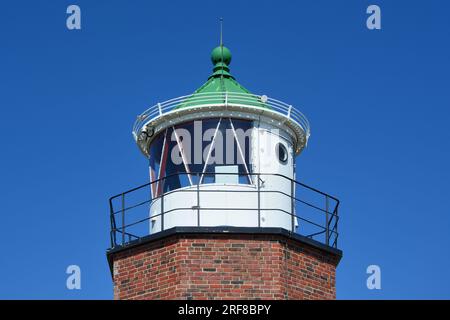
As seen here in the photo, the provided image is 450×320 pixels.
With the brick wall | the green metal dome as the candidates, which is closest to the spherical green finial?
the green metal dome

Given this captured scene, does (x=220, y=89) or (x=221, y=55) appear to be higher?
(x=221, y=55)

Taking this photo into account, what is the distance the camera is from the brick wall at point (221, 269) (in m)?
27.5

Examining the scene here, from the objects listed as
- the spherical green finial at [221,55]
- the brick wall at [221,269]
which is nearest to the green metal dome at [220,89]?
the spherical green finial at [221,55]

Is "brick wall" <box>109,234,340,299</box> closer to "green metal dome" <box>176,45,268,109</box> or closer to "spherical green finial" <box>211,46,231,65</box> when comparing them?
"green metal dome" <box>176,45,268,109</box>

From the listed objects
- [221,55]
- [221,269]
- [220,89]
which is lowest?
[221,269]

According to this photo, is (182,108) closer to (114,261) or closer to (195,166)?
(195,166)

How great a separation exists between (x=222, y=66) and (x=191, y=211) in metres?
3.73

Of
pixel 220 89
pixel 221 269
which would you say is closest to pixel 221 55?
pixel 220 89

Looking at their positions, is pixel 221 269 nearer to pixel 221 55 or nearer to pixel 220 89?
pixel 220 89

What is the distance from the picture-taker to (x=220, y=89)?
29891mm

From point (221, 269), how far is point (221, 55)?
5116 mm
